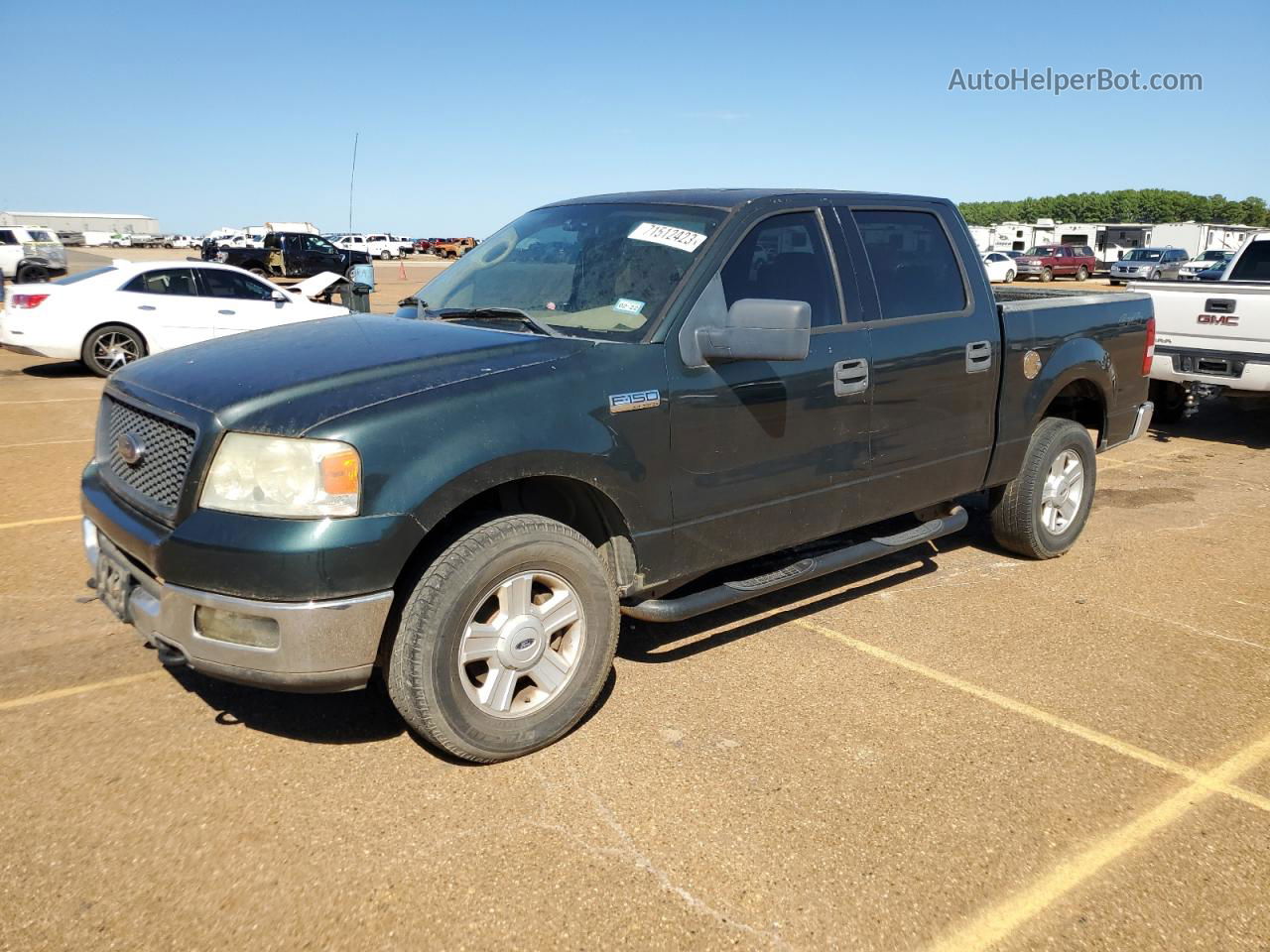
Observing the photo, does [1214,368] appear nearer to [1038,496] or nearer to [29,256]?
[1038,496]

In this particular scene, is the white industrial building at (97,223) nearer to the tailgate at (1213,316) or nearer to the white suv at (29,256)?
the white suv at (29,256)

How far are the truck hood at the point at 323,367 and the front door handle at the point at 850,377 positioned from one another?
3.90 feet

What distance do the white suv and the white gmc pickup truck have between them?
81.5ft

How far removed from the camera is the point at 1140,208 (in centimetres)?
11900

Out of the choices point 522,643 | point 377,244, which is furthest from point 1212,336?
point 377,244

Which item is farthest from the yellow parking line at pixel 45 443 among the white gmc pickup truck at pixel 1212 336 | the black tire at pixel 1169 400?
the black tire at pixel 1169 400

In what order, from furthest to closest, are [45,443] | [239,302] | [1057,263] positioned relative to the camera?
[1057,263]
[239,302]
[45,443]

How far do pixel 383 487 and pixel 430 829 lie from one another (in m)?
1.03

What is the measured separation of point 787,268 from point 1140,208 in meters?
133

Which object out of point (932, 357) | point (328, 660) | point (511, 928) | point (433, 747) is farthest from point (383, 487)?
point (932, 357)

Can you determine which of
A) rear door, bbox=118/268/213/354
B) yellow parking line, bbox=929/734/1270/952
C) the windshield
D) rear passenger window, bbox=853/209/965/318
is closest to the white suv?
rear door, bbox=118/268/213/354

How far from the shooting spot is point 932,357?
4.59 m

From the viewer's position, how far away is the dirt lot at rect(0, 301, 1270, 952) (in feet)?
8.62

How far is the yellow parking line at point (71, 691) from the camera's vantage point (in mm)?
3756
